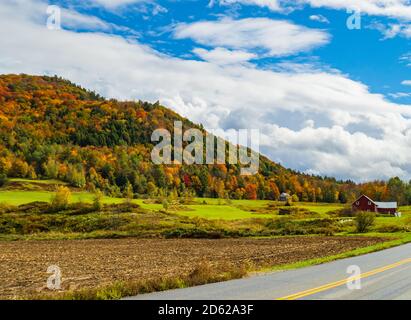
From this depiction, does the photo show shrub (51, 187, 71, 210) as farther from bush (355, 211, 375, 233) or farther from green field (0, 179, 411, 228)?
bush (355, 211, 375, 233)

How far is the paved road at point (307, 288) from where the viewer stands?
43.7 feet

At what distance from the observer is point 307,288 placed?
1463 cm

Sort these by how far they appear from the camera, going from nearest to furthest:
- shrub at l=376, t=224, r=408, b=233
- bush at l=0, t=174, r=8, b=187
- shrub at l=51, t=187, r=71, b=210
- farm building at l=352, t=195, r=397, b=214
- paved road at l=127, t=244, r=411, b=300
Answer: paved road at l=127, t=244, r=411, b=300, shrub at l=376, t=224, r=408, b=233, shrub at l=51, t=187, r=71, b=210, farm building at l=352, t=195, r=397, b=214, bush at l=0, t=174, r=8, b=187

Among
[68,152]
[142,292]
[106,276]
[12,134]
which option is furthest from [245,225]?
[12,134]

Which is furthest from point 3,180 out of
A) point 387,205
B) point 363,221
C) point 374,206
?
point 363,221

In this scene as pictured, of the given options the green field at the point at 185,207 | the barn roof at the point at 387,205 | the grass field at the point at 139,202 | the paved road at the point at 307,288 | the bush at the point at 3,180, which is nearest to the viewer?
the paved road at the point at 307,288

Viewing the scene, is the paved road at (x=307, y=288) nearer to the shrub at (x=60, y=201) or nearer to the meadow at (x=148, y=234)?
the meadow at (x=148, y=234)

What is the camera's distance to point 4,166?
15050cm

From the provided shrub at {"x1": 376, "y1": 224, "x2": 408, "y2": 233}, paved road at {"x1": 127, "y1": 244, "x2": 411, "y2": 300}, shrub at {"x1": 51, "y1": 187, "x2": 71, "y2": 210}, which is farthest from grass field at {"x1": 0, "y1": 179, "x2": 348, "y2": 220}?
paved road at {"x1": 127, "y1": 244, "x2": 411, "y2": 300}

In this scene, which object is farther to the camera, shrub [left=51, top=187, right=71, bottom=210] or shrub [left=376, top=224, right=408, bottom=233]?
shrub [left=51, top=187, right=71, bottom=210]

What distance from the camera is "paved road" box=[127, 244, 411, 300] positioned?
43.7 ft

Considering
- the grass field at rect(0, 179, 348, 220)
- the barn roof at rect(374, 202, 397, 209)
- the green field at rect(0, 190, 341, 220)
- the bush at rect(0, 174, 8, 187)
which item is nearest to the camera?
the green field at rect(0, 190, 341, 220)

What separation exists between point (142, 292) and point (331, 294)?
5.53 meters

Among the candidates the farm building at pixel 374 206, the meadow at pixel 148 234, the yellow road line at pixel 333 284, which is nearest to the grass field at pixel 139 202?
the meadow at pixel 148 234
